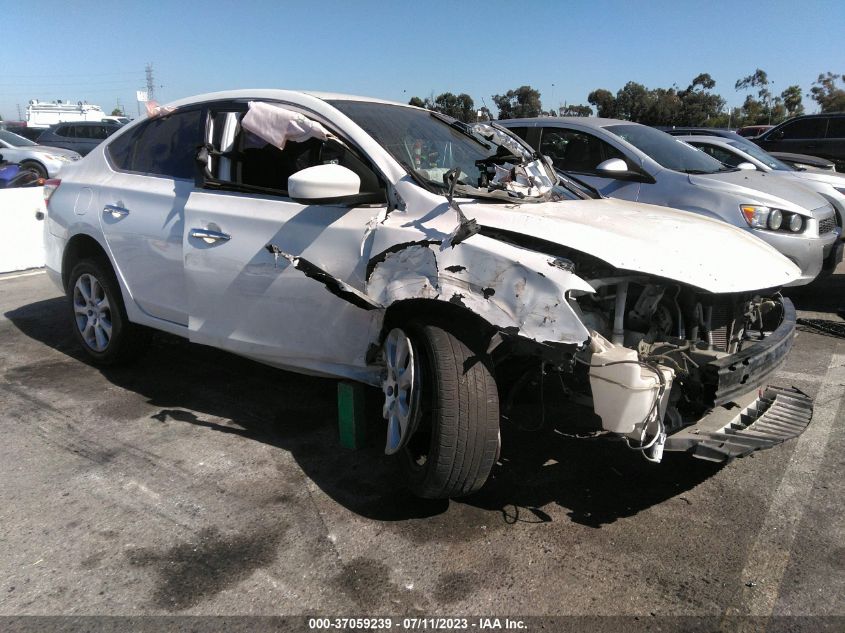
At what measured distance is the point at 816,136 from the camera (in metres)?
13.6

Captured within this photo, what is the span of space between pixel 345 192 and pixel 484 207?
65 cm

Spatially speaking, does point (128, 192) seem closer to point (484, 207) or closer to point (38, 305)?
point (484, 207)

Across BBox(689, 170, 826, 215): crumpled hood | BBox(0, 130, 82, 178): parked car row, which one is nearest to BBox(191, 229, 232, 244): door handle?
BBox(689, 170, 826, 215): crumpled hood

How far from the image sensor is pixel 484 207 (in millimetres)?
3039

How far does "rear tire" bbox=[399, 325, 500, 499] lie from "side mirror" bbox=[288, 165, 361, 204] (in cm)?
77

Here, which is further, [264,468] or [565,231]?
[264,468]

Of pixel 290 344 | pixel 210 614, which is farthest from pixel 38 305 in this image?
pixel 210 614

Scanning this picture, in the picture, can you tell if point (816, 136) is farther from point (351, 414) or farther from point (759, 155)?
point (351, 414)

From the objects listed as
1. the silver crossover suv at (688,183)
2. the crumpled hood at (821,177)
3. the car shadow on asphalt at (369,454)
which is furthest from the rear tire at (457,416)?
the crumpled hood at (821,177)

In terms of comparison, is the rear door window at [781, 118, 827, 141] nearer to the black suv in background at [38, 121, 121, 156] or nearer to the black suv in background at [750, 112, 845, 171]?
the black suv in background at [750, 112, 845, 171]

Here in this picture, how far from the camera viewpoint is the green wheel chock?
3586 mm

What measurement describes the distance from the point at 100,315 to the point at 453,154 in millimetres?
2740

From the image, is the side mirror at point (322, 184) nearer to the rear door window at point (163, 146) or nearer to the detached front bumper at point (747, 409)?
the rear door window at point (163, 146)

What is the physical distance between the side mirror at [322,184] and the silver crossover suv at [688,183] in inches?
108
